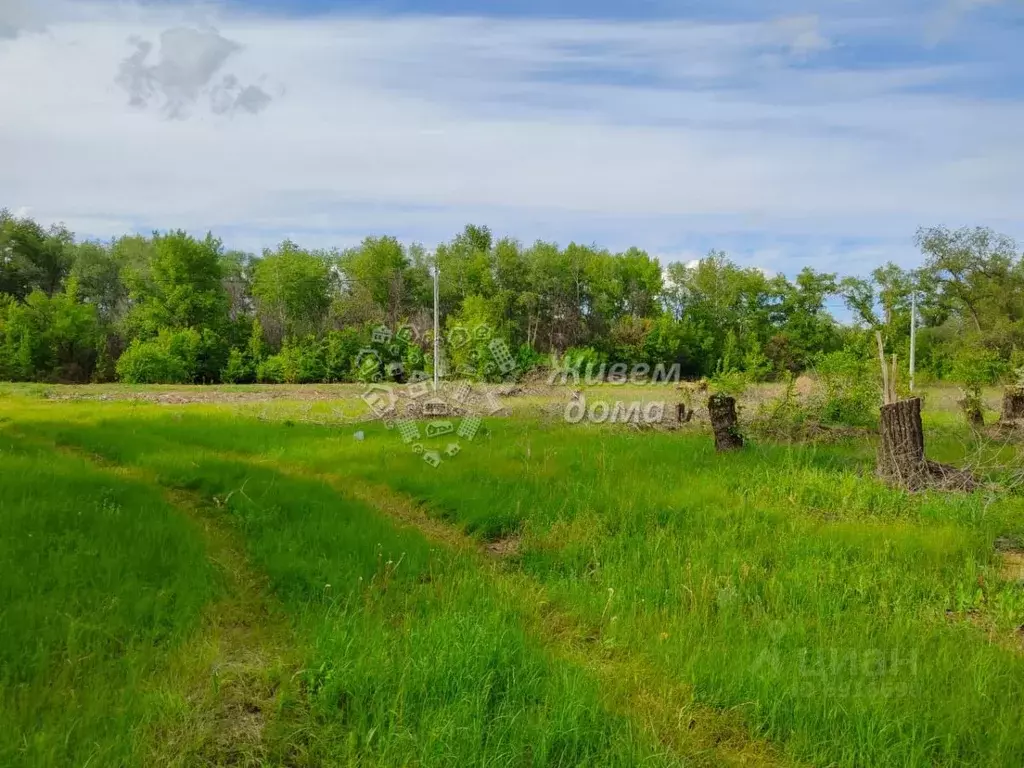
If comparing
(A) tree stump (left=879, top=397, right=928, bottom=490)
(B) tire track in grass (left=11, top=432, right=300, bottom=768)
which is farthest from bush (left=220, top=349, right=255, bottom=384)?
(A) tree stump (left=879, top=397, right=928, bottom=490)

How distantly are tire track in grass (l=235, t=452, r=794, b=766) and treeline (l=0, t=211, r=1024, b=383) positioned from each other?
2536 cm

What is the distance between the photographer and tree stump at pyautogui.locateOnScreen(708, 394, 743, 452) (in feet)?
38.3

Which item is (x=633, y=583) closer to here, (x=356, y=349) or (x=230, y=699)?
(x=230, y=699)

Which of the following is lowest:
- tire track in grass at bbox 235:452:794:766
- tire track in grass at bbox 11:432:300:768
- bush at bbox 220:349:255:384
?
tire track in grass at bbox 235:452:794:766

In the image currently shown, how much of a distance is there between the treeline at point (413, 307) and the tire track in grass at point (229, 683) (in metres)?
25.2

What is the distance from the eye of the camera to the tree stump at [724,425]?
11.7 metres

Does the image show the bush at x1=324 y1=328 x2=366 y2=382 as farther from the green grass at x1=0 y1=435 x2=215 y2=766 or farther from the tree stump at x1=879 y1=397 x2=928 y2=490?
the tree stump at x1=879 y1=397 x2=928 y2=490

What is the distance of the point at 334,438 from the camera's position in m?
13.1

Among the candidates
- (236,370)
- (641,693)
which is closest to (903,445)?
(641,693)

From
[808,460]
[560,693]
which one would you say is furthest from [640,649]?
[808,460]

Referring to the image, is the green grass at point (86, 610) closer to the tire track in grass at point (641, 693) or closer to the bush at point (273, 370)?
the tire track in grass at point (641, 693)

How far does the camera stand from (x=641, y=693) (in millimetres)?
4176

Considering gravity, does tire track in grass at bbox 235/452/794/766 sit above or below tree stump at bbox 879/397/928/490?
below

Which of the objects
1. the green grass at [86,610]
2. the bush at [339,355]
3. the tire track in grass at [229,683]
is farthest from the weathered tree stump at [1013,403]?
the bush at [339,355]
